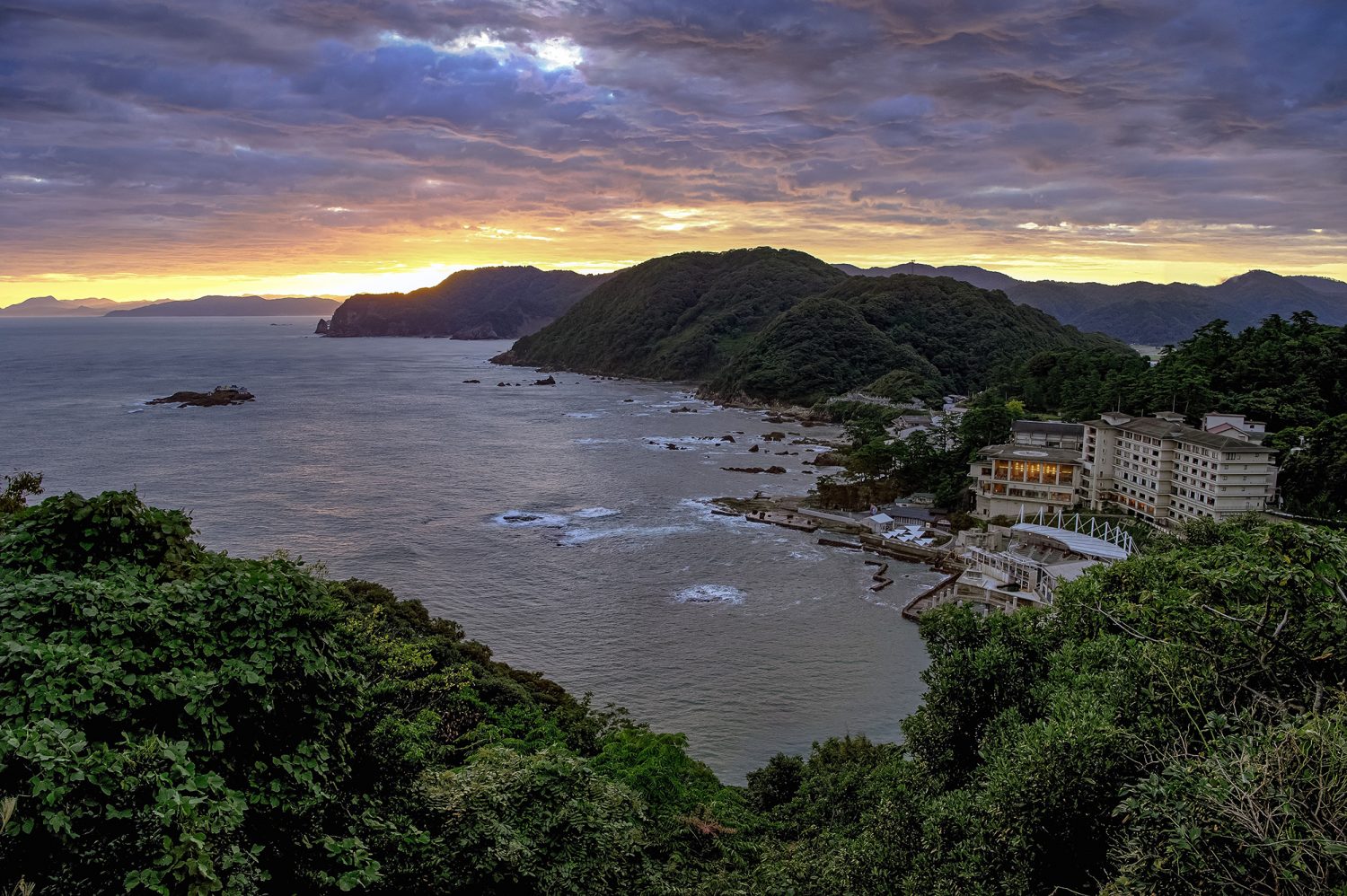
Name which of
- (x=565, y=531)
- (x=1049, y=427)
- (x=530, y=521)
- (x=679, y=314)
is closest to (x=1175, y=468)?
(x=1049, y=427)

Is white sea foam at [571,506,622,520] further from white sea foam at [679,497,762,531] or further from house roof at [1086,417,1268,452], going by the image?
house roof at [1086,417,1268,452]

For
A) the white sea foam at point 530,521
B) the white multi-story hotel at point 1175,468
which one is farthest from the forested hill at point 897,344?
the white sea foam at point 530,521

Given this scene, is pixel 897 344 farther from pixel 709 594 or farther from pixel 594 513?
pixel 709 594

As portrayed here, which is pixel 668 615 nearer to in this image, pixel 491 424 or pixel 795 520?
pixel 795 520

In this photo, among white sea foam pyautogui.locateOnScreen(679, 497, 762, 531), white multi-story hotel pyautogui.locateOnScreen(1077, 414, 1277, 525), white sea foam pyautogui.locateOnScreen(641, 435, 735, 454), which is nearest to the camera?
white multi-story hotel pyautogui.locateOnScreen(1077, 414, 1277, 525)

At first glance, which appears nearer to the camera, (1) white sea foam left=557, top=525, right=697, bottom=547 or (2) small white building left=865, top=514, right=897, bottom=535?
(1) white sea foam left=557, top=525, right=697, bottom=547

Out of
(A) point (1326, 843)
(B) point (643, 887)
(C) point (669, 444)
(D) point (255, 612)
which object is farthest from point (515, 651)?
(C) point (669, 444)

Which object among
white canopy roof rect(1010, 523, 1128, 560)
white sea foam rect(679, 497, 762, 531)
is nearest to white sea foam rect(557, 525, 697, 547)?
white sea foam rect(679, 497, 762, 531)
